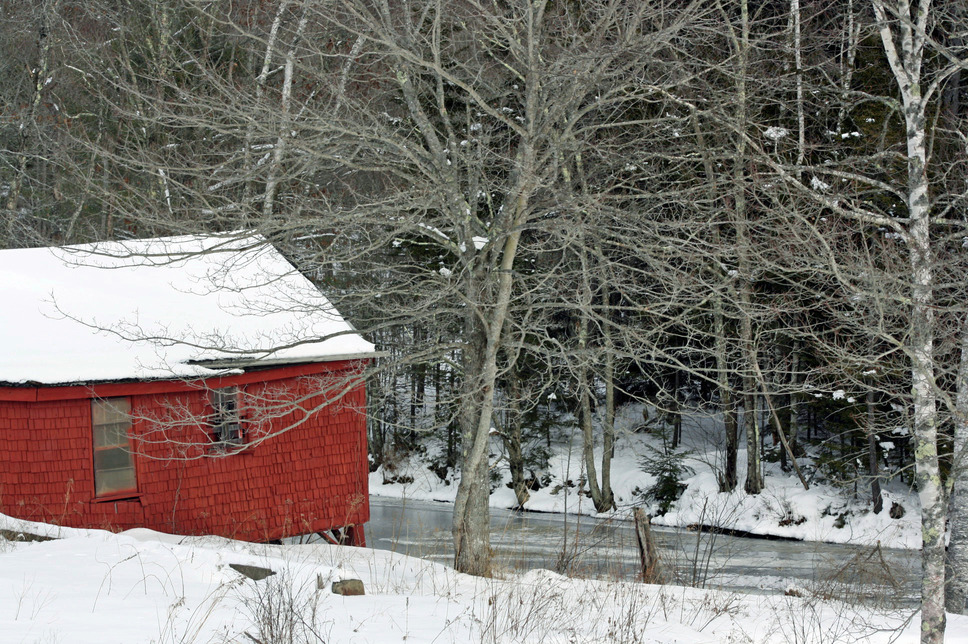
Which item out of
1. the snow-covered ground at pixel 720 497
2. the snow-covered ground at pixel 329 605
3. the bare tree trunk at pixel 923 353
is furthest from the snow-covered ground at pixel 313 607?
the snow-covered ground at pixel 720 497

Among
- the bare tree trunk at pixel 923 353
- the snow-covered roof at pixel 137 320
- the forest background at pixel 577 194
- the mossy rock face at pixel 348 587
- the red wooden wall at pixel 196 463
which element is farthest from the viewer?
the red wooden wall at pixel 196 463

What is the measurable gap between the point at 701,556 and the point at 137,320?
10632mm

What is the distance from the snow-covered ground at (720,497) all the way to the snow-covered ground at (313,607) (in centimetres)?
554

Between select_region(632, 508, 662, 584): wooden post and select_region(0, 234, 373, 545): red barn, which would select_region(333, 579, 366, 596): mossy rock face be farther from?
select_region(632, 508, 662, 584): wooden post

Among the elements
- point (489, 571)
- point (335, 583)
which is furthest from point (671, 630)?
point (489, 571)

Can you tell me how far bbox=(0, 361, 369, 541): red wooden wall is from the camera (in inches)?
450

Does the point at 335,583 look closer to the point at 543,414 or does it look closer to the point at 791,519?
the point at 791,519

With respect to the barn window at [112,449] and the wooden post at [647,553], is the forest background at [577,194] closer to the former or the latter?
the wooden post at [647,553]

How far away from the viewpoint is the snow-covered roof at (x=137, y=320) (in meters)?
11.3

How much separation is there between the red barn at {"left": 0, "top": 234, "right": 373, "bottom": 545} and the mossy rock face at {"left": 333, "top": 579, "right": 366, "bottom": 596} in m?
3.31

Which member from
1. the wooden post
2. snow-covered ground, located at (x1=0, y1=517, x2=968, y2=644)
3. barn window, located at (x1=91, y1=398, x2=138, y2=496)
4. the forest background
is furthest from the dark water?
barn window, located at (x1=91, y1=398, x2=138, y2=496)

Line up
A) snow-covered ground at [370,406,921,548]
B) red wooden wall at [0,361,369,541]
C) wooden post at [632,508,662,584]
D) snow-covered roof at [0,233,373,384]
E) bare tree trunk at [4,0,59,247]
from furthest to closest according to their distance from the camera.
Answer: bare tree trunk at [4,0,59,247] → snow-covered ground at [370,406,921,548] → red wooden wall at [0,361,369,541] → snow-covered roof at [0,233,373,384] → wooden post at [632,508,662,584]

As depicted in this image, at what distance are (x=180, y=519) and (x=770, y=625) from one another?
27.6 feet

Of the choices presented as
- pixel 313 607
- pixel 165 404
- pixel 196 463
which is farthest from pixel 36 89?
pixel 313 607
